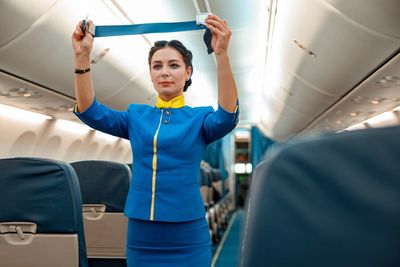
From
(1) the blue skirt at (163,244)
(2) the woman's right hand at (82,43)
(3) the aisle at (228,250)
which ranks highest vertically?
(2) the woman's right hand at (82,43)

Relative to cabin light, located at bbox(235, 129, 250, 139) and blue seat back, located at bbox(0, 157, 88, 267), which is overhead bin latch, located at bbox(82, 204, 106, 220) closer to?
blue seat back, located at bbox(0, 157, 88, 267)

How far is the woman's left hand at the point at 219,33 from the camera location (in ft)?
5.41

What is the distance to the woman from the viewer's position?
1698 millimetres

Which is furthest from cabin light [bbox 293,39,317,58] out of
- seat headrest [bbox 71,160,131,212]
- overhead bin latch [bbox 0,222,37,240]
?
overhead bin latch [bbox 0,222,37,240]

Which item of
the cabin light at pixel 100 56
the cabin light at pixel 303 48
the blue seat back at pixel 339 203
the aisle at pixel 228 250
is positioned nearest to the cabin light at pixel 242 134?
the aisle at pixel 228 250

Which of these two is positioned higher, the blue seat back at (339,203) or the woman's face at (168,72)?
the woman's face at (168,72)

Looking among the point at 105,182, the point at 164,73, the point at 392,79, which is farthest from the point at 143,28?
the point at 392,79

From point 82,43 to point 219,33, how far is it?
603 mm

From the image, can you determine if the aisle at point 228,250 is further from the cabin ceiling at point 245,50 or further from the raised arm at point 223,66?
the raised arm at point 223,66

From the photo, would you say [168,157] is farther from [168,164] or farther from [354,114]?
[354,114]

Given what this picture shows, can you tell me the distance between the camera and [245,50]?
588 centimetres

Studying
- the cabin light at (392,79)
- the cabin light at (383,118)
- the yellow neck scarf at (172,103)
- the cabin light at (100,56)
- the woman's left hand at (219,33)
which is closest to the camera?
the woman's left hand at (219,33)

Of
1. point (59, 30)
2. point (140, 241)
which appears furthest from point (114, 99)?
point (140, 241)

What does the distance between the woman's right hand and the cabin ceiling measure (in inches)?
23.0
